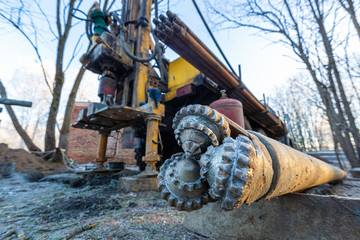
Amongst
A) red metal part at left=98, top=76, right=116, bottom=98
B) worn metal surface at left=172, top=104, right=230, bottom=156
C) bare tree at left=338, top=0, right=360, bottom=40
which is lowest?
worn metal surface at left=172, top=104, right=230, bottom=156

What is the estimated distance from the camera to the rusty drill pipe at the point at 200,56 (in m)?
2.29

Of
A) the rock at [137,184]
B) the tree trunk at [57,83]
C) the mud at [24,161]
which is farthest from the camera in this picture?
the tree trunk at [57,83]

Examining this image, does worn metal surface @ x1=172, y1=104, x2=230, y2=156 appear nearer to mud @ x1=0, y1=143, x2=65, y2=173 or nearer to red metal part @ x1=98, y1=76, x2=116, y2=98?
red metal part @ x1=98, y1=76, x2=116, y2=98

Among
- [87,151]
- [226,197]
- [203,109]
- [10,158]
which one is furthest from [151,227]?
[87,151]

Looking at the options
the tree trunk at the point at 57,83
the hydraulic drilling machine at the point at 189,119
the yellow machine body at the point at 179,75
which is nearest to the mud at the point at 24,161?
the tree trunk at the point at 57,83

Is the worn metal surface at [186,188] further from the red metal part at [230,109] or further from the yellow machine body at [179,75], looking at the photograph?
the yellow machine body at [179,75]

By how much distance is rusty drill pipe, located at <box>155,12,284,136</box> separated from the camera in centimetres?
229

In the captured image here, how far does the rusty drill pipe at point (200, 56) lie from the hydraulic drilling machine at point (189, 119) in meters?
0.01

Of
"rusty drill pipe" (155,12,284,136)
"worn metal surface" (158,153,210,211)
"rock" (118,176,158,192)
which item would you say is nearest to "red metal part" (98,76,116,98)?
"rock" (118,176,158,192)

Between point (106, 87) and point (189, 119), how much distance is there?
12.3ft

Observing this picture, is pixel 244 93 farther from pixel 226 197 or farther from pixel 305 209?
pixel 226 197

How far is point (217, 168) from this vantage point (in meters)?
0.67

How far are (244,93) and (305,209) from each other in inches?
112

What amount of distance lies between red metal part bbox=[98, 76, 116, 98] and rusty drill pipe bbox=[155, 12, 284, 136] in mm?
2232
